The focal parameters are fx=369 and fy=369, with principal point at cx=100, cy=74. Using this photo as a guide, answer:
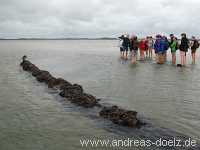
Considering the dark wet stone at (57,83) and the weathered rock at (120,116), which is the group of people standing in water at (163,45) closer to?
the dark wet stone at (57,83)

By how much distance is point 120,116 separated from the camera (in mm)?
10844

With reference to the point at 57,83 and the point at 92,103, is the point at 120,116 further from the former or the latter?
the point at 57,83

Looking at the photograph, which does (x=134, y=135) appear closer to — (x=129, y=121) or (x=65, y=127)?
(x=129, y=121)

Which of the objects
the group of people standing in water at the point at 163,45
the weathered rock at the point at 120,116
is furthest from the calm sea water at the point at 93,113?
the group of people standing in water at the point at 163,45

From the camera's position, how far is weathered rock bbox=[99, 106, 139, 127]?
34.3 feet

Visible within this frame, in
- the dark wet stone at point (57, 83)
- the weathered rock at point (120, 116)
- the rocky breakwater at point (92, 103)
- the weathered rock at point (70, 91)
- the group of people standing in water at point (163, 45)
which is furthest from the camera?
the group of people standing in water at point (163, 45)

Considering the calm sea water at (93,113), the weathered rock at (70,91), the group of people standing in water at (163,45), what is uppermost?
the group of people standing in water at (163,45)

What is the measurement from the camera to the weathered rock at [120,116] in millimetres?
10461

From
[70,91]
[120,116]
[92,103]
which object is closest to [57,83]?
[70,91]

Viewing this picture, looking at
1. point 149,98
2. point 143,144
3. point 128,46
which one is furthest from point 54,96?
point 128,46

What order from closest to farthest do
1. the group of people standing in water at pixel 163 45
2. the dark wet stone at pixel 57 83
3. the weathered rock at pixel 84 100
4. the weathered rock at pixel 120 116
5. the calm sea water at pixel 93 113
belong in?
1. the calm sea water at pixel 93 113
2. the weathered rock at pixel 120 116
3. the weathered rock at pixel 84 100
4. the dark wet stone at pixel 57 83
5. the group of people standing in water at pixel 163 45

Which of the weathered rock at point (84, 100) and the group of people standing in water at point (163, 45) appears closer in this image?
the weathered rock at point (84, 100)

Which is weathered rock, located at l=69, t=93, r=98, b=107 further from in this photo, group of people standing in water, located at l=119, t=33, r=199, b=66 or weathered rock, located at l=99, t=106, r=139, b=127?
group of people standing in water, located at l=119, t=33, r=199, b=66

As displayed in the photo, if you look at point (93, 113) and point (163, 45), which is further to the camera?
point (163, 45)
